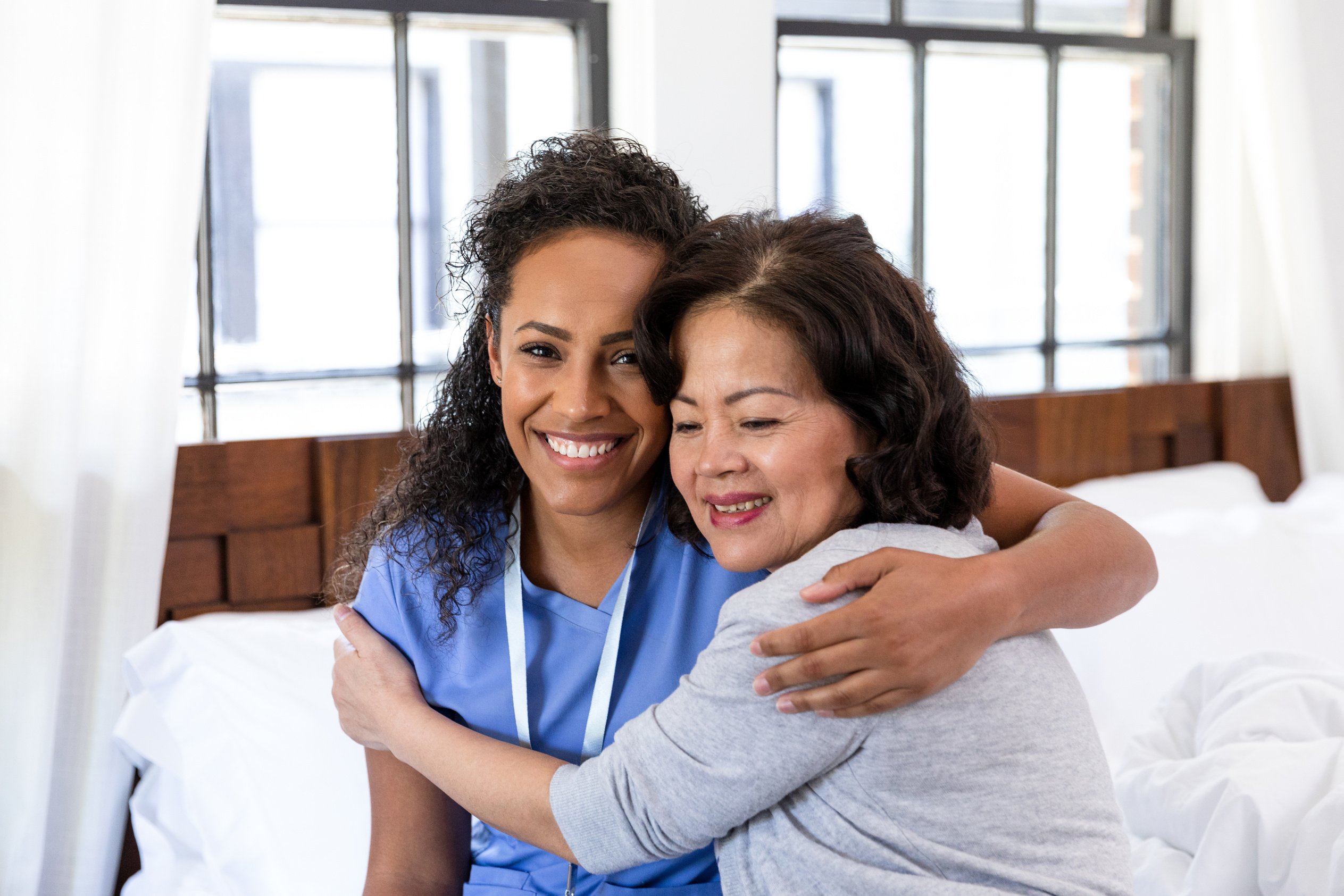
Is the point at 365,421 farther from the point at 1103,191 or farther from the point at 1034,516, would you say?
the point at 1103,191

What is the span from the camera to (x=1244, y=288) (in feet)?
9.46

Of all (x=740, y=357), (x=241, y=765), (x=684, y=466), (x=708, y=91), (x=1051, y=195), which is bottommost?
(x=241, y=765)

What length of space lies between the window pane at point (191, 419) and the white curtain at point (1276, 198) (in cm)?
234

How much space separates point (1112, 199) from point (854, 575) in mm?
2358

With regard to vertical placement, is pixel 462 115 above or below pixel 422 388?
above

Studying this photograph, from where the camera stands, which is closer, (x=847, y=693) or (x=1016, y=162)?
(x=847, y=693)

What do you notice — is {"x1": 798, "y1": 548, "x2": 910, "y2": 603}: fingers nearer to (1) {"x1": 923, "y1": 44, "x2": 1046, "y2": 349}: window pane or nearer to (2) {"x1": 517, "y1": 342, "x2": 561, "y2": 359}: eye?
(2) {"x1": 517, "y1": 342, "x2": 561, "y2": 359}: eye

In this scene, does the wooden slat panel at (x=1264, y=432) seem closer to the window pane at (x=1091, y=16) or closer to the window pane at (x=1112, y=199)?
the window pane at (x=1112, y=199)

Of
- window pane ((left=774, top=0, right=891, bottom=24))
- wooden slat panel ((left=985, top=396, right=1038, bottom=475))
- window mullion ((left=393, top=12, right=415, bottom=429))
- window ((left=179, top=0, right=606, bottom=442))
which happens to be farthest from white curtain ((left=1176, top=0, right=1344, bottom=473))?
window mullion ((left=393, top=12, right=415, bottom=429))

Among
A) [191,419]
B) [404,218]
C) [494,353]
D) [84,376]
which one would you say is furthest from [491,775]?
[404,218]

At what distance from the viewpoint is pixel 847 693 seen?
0.93 meters

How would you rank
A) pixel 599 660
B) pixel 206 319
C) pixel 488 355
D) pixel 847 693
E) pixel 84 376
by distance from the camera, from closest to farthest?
pixel 847 693 < pixel 599 660 < pixel 488 355 < pixel 84 376 < pixel 206 319

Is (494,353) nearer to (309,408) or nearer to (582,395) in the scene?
(582,395)

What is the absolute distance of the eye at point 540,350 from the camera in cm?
126
